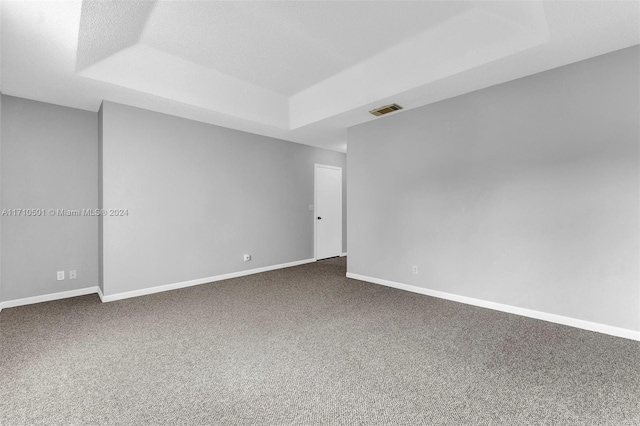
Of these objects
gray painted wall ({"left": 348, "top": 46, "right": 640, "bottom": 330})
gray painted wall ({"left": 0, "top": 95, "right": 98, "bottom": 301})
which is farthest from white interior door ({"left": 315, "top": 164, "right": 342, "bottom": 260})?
gray painted wall ({"left": 0, "top": 95, "right": 98, "bottom": 301})

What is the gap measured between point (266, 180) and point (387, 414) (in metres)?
4.45

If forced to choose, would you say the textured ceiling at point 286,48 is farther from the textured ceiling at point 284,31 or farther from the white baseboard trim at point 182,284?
the white baseboard trim at point 182,284

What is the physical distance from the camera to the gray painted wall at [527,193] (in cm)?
266

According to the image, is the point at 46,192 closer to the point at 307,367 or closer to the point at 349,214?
the point at 307,367

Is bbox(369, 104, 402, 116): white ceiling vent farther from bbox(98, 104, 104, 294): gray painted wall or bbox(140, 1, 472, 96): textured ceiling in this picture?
bbox(98, 104, 104, 294): gray painted wall

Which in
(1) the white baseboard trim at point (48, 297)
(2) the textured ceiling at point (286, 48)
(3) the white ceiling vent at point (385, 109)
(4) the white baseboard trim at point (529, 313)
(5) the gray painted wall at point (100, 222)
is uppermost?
(2) the textured ceiling at point (286, 48)

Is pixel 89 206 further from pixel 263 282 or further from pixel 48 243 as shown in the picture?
pixel 263 282

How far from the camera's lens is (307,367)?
7.09 feet

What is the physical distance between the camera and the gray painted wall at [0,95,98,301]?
3598 millimetres

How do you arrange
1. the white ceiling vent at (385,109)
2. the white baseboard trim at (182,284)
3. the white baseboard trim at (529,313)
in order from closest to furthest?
the white baseboard trim at (529,313) < the white baseboard trim at (182,284) < the white ceiling vent at (385,109)

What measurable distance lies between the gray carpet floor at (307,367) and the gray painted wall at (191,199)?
0.87 metres

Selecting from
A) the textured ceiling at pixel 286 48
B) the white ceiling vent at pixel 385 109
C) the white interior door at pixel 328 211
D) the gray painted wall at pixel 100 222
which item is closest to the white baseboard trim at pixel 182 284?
the gray painted wall at pixel 100 222

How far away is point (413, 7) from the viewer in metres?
2.67

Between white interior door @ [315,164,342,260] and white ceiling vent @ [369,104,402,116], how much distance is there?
8.07ft
